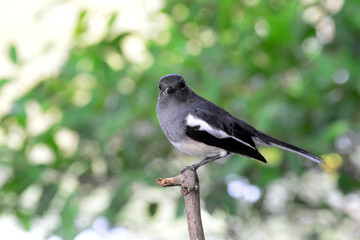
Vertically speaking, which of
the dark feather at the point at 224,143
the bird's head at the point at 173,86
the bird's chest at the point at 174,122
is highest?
the bird's head at the point at 173,86

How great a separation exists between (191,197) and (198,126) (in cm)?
43

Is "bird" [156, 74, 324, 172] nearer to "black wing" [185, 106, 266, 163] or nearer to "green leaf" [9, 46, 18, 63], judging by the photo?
"black wing" [185, 106, 266, 163]

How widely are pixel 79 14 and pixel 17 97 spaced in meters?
0.70

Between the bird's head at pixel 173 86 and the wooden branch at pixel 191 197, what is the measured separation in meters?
0.34

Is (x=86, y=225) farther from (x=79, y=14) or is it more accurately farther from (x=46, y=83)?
(x=79, y=14)

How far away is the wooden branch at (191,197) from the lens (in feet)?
5.23

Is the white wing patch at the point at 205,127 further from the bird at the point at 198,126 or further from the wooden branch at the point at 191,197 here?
the wooden branch at the point at 191,197

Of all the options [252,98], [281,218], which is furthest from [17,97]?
[281,218]

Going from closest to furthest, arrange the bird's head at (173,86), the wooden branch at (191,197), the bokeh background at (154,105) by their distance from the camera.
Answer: the wooden branch at (191,197) → the bird's head at (173,86) → the bokeh background at (154,105)

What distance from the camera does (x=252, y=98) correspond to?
3104 mm

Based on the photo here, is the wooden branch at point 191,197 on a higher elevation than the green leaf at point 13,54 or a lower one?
lower

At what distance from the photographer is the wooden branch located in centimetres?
159

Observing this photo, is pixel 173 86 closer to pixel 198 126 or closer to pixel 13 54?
pixel 198 126

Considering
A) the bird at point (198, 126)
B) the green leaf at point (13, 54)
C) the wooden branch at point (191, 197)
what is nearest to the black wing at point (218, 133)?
the bird at point (198, 126)
